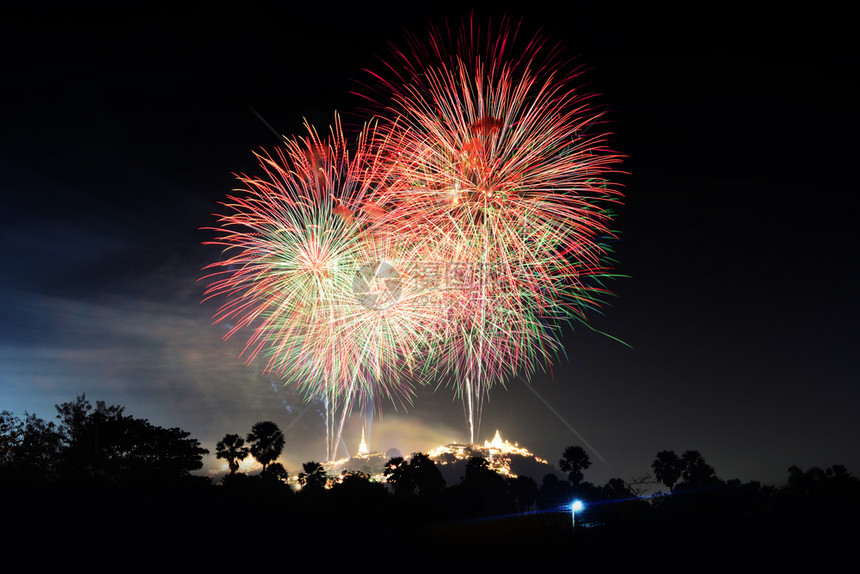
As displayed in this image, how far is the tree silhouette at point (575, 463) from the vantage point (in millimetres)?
93625

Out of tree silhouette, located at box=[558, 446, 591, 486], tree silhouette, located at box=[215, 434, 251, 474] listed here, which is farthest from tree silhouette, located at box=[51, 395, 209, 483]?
tree silhouette, located at box=[558, 446, 591, 486]

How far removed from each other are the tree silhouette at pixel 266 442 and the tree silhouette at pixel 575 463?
5367cm

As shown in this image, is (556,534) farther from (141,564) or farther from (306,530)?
(141,564)

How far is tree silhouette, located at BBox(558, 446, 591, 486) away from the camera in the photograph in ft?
307

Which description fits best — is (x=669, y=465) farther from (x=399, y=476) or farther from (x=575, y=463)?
(x=399, y=476)

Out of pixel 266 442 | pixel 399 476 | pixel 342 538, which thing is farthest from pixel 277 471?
pixel 342 538

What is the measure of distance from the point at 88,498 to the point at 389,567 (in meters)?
10.7

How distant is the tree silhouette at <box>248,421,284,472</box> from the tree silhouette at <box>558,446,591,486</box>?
53.7 metres

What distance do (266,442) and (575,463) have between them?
5734 cm

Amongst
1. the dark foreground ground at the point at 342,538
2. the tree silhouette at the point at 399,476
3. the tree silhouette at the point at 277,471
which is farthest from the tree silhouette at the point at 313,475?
the dark foreground ground at the point at 342,538

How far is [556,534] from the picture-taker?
18.2m

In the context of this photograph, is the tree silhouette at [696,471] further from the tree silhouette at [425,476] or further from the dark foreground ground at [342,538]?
the dark foreground ground at [342,538]

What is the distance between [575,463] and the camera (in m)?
94.5

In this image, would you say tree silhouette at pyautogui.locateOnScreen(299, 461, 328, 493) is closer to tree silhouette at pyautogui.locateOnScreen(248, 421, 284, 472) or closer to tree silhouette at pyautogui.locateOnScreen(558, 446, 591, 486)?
tree silhouette at pyautogui.locateOnScreen(248, 421, 284, 472)
